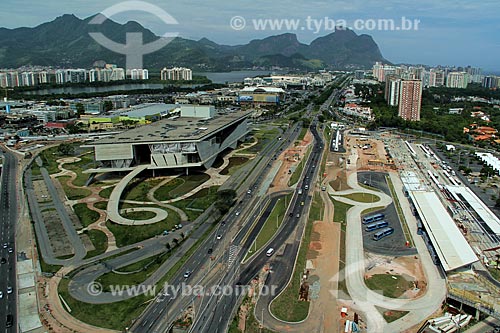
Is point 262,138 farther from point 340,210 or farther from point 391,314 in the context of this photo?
point 391,314

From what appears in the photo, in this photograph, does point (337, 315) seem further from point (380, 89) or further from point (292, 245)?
point (380, 89)

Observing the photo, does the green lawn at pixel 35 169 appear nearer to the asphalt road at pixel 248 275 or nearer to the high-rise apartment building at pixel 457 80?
the asphalt road at pixel 248 275

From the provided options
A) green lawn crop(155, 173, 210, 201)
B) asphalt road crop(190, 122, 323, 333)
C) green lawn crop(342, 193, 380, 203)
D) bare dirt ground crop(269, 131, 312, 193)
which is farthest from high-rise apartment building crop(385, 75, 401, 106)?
asphalt road crop(190, 122, 323, 333)

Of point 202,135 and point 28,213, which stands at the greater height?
point 202,135

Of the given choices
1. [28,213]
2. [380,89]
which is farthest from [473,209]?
[380,89]

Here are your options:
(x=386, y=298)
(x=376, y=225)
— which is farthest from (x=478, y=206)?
(x=386, y=298)

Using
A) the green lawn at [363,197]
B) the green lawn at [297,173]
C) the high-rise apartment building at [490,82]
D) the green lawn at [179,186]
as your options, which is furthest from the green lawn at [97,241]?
the high-rise apartment building at [490,82]
